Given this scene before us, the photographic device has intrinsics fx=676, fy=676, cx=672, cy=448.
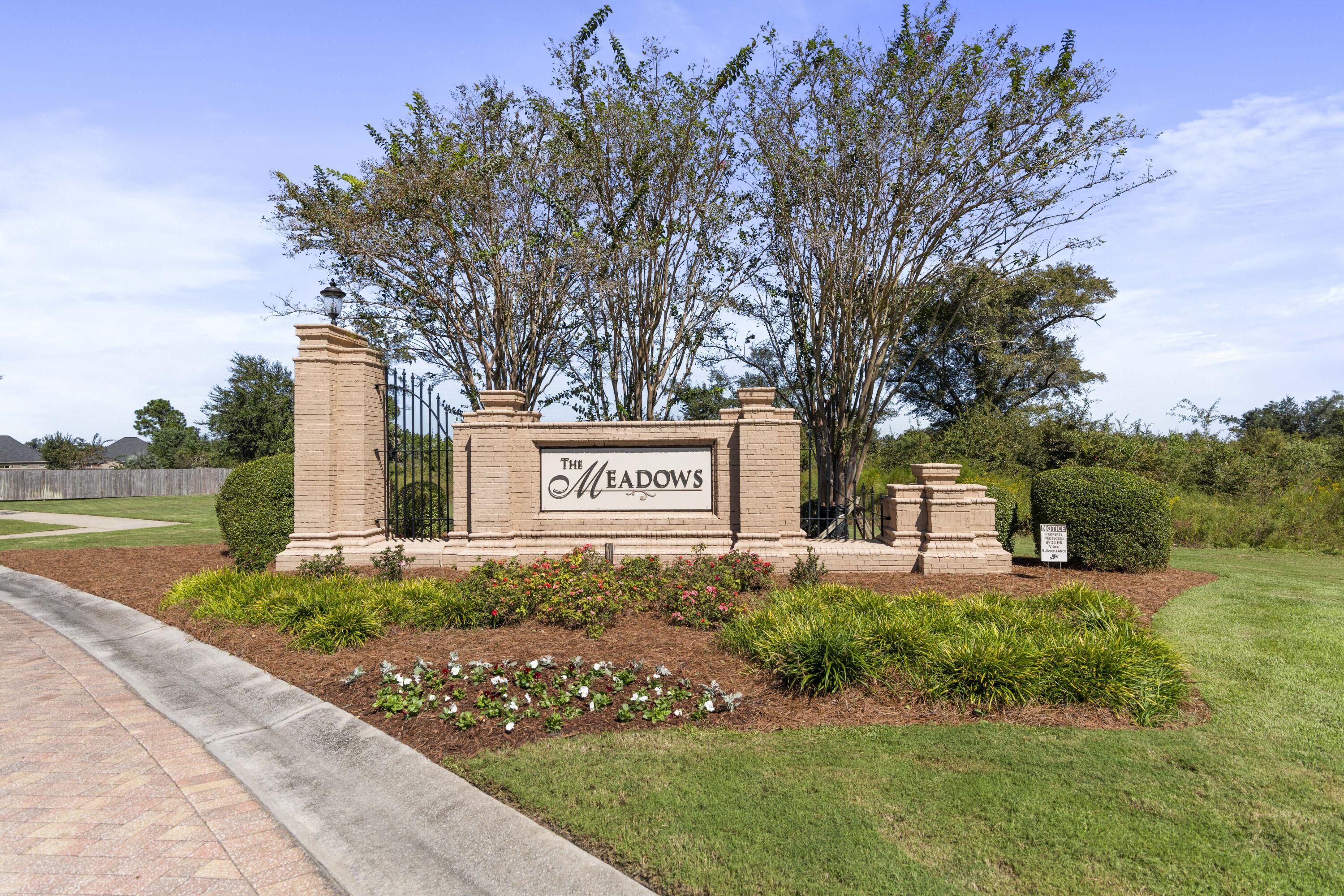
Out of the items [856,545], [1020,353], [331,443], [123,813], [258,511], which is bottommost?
[123,813]

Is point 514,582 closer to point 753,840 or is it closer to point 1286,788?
point 753,840

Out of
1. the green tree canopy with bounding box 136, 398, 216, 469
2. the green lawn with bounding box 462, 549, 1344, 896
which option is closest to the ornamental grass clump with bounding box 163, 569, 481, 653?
the green lawn with bounding box 462, 549, 1344, 896

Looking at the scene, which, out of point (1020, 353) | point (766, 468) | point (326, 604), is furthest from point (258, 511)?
point (1020, 353)

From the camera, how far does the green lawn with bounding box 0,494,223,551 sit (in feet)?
50.2

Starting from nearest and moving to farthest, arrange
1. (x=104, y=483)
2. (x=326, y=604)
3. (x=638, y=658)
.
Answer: (x=638, y=658), (x=326, y=604), (x=104, y=483)

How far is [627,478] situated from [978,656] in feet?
19.5

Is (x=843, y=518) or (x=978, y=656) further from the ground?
(x=843, y=518)

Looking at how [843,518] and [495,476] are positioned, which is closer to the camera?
[495,476]

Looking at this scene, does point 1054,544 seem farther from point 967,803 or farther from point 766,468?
point 967,803

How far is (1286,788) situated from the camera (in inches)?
145

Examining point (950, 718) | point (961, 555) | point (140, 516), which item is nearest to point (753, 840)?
point (950, 718)

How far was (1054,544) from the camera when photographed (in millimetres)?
9281

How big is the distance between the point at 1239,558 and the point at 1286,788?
1100 centimetres

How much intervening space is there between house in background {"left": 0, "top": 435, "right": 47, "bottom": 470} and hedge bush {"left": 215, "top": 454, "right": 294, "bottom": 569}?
6290 cm
